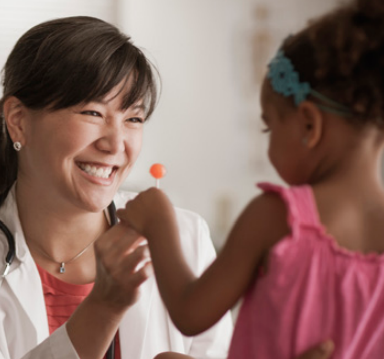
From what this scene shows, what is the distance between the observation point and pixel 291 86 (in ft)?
2.52

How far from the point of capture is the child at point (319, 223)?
2.40ft

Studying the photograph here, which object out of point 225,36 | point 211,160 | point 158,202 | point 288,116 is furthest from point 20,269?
point 225,36

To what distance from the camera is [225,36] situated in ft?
10.3

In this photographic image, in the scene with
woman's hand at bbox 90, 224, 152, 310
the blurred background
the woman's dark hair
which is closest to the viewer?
woman's hand at bbox 90, 224, 152, 310

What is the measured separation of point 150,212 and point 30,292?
0.67m

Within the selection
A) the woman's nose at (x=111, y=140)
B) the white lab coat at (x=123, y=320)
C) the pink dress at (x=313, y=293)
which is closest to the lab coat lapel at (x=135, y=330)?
the white lab coat at (x=123, y=320)

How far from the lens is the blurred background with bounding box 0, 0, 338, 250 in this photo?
3.04m

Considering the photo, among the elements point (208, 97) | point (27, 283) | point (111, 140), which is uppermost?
point (111, 140)

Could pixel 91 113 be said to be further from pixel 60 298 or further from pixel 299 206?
pixel 299 206

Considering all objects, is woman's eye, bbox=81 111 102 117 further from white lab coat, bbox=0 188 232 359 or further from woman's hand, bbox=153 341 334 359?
woman's hand, bbox=153 341 334 359

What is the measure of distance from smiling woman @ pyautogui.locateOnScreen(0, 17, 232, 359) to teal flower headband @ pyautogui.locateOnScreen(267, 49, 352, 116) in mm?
634

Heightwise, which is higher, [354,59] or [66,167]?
[354,59]

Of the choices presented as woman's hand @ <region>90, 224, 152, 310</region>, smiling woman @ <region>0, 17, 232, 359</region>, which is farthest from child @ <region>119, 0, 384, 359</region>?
smiling woman @ <region>0, 17, 232, 359</region>

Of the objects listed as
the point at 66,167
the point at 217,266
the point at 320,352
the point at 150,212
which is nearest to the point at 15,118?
the point at 66,167
